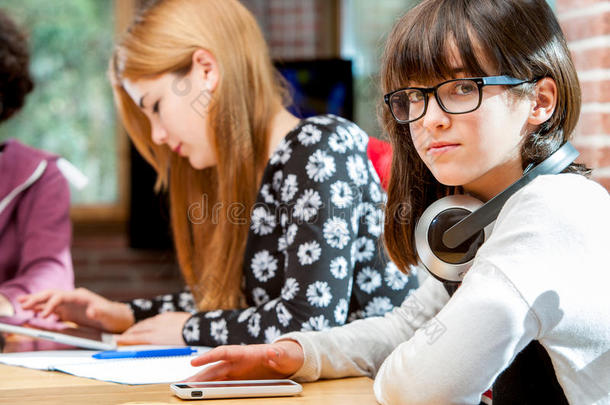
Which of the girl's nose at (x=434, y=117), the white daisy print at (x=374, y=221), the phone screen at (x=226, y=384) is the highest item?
the girl's nose at (x=434, y=117)

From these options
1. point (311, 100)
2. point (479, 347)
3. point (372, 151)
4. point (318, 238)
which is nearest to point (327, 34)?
point (311, 100)

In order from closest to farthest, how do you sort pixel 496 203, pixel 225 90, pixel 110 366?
pixel 496 203 → pixel 110 366 → pixel 225 90

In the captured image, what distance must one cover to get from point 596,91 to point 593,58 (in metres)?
0.06

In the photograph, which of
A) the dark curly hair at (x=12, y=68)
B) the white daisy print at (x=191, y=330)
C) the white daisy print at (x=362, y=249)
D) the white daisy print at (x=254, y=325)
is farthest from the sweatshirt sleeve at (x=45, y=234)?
the white daisy print at (x=362, y=249)

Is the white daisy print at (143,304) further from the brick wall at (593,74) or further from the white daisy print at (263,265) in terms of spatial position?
the brick wall at (593,74)

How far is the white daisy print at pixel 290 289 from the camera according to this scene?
116 cm

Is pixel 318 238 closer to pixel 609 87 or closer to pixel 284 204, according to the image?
pixel 284 204

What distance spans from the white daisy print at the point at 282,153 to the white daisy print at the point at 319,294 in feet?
0.80

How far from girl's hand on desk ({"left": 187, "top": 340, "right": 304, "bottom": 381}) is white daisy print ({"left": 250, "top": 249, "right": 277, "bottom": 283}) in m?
0.36

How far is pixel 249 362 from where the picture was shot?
922mm

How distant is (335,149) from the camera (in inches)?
49.3

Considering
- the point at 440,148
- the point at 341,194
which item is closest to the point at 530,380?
the point at 440,148

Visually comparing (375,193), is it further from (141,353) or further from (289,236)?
(141,353)

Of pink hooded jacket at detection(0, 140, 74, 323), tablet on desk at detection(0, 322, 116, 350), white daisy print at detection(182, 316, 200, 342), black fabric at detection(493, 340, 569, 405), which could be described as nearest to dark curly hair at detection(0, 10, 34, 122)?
pink hooded jacket at detection(0, 140, 74, 323)
